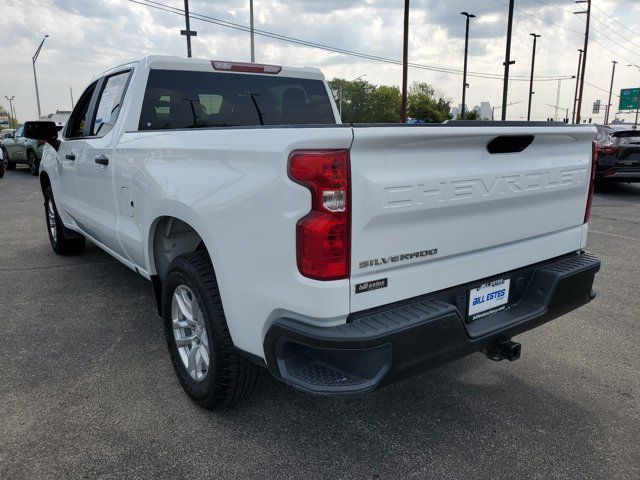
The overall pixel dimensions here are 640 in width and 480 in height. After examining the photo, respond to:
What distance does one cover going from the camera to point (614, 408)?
291 cm

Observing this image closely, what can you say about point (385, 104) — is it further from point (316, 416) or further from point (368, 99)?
point (316, 416)

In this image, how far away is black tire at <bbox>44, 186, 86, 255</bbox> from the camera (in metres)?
6.04

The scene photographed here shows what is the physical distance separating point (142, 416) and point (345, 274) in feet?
5.15

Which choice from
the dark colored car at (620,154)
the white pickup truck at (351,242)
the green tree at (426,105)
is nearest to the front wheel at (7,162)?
the dark colored car at (620,154)

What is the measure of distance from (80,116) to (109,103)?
1.04 metres

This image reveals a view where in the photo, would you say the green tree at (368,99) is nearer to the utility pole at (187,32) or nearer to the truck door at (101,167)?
the utility pole at (187,32)

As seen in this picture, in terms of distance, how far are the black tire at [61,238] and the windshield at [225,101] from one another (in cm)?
281

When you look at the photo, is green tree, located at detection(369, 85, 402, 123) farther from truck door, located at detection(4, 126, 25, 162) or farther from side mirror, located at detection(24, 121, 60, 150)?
side mirror, located at detection(24, 121, 60, 150)

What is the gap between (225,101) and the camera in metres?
4.05

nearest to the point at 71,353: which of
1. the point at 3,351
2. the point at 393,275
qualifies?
the point at 3,351

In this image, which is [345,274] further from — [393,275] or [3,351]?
[3,351]

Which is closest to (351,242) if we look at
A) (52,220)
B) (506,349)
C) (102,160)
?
(506,349)

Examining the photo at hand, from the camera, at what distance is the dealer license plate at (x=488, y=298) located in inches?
98.3

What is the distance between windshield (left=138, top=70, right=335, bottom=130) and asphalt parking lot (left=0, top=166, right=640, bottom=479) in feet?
5.37
